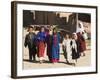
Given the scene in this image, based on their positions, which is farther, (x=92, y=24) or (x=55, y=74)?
(x=92, y=24)

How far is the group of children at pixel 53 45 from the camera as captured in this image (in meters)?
1.90

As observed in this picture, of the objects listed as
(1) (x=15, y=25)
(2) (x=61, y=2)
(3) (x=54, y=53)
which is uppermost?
(2) (x=61, y=2)

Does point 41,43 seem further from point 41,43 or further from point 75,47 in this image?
point 75,47

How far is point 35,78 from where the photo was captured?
1.91 m

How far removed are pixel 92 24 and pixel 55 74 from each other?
55cm

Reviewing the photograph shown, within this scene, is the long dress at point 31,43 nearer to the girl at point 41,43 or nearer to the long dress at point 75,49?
the girl at point 41,43

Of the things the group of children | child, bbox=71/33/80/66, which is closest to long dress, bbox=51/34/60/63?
the group of children

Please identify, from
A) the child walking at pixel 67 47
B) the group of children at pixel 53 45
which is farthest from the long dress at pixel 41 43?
the child walking at pixel 67 47

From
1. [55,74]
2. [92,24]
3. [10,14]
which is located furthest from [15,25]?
[92,24]

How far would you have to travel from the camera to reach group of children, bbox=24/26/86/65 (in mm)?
1900

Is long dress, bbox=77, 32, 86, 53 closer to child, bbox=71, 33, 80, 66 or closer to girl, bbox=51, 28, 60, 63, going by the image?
child, bbox=71, 33, 80, 66

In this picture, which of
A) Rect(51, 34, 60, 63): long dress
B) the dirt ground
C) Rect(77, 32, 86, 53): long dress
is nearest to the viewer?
the dirt ground

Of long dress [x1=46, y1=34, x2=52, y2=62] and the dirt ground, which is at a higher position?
long dress [x1=46, y1=34, x2=52, y2=62]

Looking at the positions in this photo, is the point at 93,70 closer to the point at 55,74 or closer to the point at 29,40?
the point at 55,74
